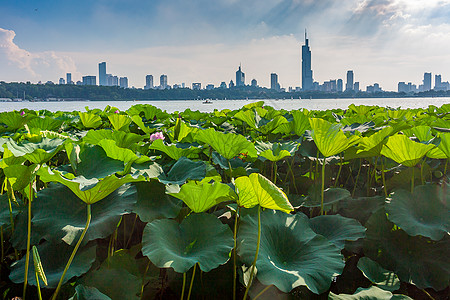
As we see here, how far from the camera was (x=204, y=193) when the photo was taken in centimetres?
74

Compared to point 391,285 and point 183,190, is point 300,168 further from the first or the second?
point 183,190

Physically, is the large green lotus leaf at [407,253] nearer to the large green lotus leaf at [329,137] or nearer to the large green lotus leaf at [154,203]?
the large green lotus leaf at [329,137]

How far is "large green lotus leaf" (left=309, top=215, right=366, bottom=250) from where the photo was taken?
858mm

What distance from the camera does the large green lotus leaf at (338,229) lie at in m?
0.86

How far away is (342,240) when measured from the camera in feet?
2.82

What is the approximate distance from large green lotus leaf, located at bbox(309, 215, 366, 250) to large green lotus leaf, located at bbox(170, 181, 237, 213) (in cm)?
33

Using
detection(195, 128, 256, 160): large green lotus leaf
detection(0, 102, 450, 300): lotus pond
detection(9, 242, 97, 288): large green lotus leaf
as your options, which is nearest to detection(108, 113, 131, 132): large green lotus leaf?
detection(0, 102, 450, 300): lotus pond

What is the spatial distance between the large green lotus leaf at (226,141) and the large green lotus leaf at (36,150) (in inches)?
17.9

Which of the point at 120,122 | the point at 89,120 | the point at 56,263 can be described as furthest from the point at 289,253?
the point at 89,120

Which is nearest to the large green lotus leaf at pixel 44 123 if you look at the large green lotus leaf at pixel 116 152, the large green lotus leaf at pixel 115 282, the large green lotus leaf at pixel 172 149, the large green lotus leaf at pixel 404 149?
the large green lotus leaf at pixel 172 149

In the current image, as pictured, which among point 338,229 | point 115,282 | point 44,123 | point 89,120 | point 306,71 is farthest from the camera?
point 306,71

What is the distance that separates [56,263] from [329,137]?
0.82m

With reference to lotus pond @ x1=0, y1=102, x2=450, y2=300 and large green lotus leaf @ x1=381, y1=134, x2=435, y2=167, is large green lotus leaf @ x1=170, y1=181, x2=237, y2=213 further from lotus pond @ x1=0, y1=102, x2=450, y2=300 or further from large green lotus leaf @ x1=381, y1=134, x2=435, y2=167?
large green lotus leaf @ x1=381, y1=134, x2=435, y2=167

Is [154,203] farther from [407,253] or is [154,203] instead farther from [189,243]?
[407,253]
